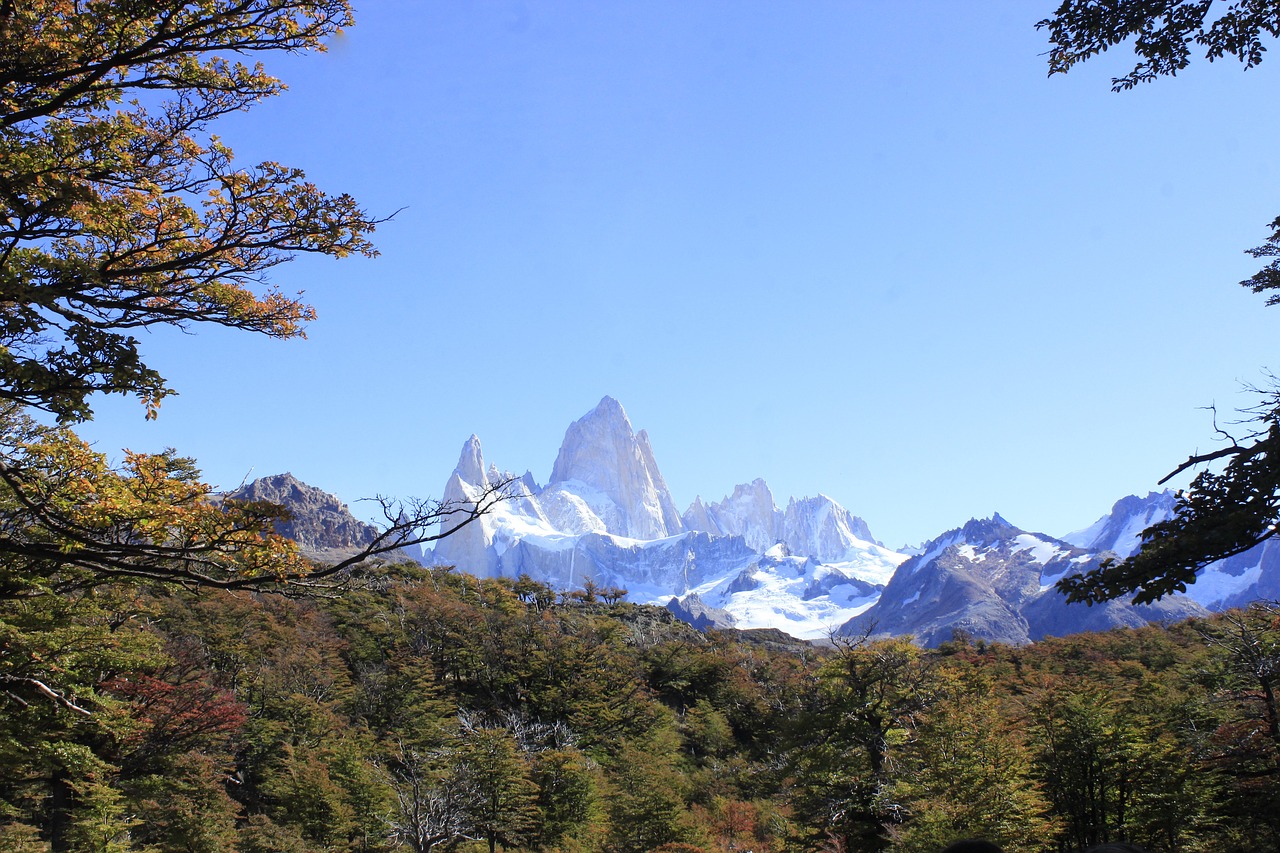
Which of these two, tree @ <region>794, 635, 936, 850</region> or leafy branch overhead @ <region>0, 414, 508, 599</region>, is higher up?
leafy branch overhead @ <region>0, 414, 508, 599</region>

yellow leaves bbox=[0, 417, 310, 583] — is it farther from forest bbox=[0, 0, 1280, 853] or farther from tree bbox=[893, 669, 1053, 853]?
tree bbox=[893, 669, 1053, 853]

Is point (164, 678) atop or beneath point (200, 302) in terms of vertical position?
beneath

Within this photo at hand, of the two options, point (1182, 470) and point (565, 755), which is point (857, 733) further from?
point (1182, 470)

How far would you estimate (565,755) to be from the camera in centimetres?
2794

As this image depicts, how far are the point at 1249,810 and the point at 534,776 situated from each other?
2168 centimetres

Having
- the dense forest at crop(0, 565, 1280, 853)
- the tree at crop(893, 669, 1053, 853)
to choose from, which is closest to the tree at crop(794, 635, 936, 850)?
the dense forest at crop(0, 565, 1280, 853)

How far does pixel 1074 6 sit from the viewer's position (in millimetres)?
7035

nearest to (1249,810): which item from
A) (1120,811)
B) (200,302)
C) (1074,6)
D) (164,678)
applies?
(1120,811)

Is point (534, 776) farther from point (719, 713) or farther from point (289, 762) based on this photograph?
point (719, 713)

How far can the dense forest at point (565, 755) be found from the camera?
52.5 ft

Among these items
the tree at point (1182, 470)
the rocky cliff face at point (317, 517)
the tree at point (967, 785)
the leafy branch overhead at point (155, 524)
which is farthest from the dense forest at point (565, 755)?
the rocky cliff face at point (317, 517)

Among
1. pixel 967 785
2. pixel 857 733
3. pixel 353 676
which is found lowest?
pixel 967 785

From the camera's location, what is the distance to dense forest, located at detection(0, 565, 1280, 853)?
1602 cm

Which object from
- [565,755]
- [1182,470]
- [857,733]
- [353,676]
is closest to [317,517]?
[353,676]
